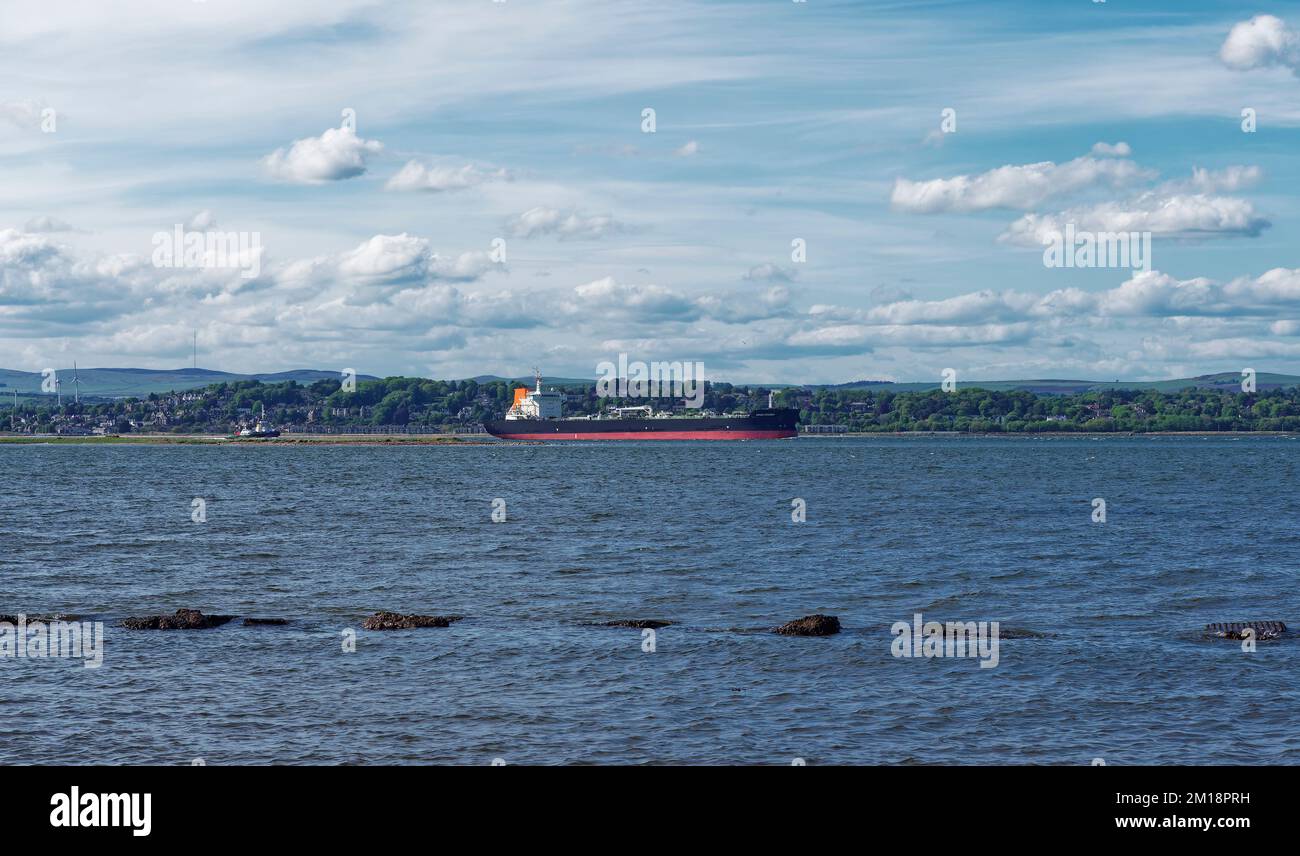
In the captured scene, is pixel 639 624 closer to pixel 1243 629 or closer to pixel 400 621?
pixel 400 621

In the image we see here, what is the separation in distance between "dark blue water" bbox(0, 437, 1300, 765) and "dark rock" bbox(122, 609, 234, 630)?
0.54m

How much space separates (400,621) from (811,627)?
9.38 m

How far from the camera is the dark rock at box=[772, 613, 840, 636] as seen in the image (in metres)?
27.9

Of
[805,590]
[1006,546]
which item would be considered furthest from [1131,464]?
[805,590]

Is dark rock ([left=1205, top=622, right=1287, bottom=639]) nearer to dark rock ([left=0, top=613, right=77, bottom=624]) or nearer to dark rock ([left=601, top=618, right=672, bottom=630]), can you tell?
dark rock ([left=601, top=618, right=672, bottom=630])

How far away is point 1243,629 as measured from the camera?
1088 inches

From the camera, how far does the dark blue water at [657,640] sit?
748 inches

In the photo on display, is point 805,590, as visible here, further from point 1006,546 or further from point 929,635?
point 1006,546

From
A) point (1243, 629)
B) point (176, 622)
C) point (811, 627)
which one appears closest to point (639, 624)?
point (811, 627)

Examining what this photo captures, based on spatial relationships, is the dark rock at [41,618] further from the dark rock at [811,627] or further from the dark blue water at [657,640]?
the dark rock at [811,627]
